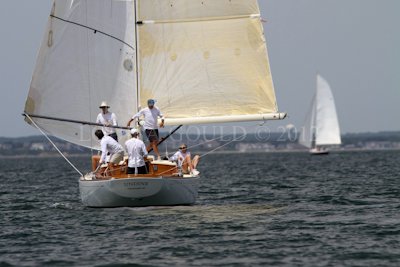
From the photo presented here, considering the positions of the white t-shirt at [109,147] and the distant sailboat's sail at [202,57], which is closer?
the white t-shirt at [109,147]

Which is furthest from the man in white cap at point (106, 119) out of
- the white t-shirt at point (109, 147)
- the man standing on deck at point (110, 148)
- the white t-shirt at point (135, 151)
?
the white t-shirt at point (135, 151)

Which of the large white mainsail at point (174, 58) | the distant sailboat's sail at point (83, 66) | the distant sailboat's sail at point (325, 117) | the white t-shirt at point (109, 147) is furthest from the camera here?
the distant sailboat's sail at point (325, 117)

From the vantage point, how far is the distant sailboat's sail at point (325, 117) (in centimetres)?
10956

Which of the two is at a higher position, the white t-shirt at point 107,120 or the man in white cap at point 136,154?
the white t-shirt at point 107,120

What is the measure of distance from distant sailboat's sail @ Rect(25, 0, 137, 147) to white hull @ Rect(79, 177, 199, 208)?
1.84 meters

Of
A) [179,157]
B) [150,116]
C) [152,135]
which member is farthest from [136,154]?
[179,157]

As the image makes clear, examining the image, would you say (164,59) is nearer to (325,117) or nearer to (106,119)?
(106,119)

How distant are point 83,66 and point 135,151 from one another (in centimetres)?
379

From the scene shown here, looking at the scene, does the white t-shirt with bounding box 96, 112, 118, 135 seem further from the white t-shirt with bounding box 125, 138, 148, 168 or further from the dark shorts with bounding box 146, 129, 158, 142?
the white t-shirt with bounding box 125, 138, 148, 168

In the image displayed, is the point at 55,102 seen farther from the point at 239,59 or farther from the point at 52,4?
the point at 239,59

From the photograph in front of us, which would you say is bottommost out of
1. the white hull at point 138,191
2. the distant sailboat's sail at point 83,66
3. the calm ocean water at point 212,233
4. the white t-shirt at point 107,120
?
the calm ocean water at point 212,233

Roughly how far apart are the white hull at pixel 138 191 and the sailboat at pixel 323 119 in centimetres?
8517

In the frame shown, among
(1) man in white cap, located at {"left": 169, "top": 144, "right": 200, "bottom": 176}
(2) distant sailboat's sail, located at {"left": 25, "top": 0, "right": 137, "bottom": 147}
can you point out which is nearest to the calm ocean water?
(1) man in white cap, located at {"left": 169, "top": 144, "right": 200, "bottom": 176}

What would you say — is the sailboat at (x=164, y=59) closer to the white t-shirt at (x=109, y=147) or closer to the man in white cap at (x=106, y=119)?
the man in white cap at (x=106, y=119)
